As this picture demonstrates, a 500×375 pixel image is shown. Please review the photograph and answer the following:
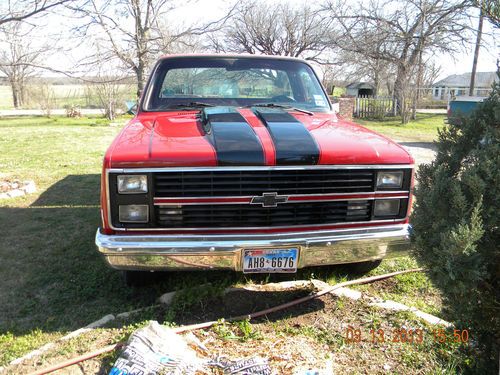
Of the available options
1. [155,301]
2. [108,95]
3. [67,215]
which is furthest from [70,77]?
[108,95]

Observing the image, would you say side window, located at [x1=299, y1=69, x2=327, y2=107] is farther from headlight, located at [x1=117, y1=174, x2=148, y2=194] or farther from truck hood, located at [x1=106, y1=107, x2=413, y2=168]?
headlight, located at [x1=117, y1=174, x2=148, y2=194]

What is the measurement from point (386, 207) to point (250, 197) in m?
1.01

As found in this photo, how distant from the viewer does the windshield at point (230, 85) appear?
13.0 ft

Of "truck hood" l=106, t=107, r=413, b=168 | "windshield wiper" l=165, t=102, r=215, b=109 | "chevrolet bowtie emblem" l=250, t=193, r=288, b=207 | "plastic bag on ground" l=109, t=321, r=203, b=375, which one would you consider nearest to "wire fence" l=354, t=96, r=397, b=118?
"windshield wiper" l=165, t=102, r=215, b=109

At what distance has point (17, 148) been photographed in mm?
10742

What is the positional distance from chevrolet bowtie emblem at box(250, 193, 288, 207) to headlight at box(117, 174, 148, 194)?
0.68 m

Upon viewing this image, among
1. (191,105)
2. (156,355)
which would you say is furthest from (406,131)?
(156,355)

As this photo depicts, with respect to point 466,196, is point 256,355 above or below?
below

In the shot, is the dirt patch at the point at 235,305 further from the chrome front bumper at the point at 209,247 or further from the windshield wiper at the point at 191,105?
the windshield wiper at the point at 191,105

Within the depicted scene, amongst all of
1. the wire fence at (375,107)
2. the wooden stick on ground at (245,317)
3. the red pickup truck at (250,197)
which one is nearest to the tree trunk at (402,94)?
the wire fence at (375,107)

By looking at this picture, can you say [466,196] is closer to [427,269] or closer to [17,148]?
[427,269]

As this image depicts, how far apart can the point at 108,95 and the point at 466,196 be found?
840 inches
